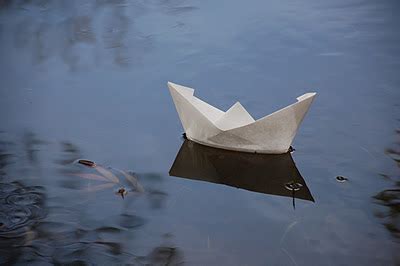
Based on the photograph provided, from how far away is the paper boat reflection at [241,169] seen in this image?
1.22 meters

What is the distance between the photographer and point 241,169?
1284 mm

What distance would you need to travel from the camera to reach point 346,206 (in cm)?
114

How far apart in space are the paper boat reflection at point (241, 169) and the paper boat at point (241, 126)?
2cm

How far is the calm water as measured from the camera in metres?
1.07

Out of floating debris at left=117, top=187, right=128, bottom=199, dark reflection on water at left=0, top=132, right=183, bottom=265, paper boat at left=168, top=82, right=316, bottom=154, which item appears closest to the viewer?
dark reflection on water at left=0, top=132, right=183, bottom=265

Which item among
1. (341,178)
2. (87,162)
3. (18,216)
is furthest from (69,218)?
(341,178)

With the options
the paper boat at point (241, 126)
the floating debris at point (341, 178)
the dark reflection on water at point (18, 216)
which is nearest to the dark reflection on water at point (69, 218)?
the dark reflection on water at point (18, 216)

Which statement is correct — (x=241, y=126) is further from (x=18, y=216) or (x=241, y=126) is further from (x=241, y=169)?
(x=18, y=216)

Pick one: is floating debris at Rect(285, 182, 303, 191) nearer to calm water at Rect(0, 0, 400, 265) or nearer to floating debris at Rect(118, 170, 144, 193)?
calm water at Rect(0, 0, 400, 265)

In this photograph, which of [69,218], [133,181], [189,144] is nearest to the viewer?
[69,218]

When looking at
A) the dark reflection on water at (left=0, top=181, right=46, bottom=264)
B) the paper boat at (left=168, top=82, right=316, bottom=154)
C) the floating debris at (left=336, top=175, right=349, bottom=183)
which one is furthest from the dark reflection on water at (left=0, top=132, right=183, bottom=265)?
the floating debris at (left=336, top=175, right=349, bottom=183)

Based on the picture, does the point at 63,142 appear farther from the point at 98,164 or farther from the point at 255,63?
the point at 255,63

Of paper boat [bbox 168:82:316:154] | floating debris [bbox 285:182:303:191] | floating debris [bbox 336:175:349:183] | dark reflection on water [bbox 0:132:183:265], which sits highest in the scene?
paper boat [bbox 168:82:316:154]

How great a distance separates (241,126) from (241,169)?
0.10 meters
